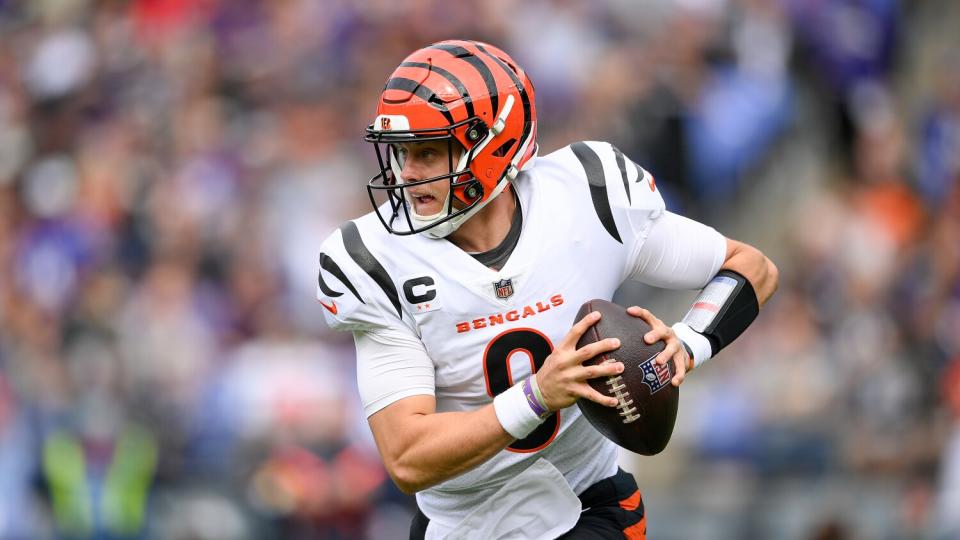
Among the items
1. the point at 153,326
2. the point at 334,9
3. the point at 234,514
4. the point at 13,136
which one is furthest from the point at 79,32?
the point at 234,514

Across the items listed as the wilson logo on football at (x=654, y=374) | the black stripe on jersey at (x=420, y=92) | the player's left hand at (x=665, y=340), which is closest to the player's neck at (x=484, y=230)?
the black stripe on jersey at (x=420, y=92)

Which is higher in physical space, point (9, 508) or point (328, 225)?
point (328, 225)

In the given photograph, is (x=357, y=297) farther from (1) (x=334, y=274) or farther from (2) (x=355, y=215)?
(2) (x=355, y=215)

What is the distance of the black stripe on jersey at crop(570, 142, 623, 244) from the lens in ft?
13.9

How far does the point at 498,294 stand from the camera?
13.5 ft

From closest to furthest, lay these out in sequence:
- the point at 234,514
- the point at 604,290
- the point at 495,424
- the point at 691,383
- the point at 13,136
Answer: the point at 495,424 → the point at 604,290 → the point at 234,514 → the point at 691,383 → the point at 13,136

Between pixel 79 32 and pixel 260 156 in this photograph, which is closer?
pixel 260 156

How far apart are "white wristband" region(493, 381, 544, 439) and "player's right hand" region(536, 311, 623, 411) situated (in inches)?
2.2

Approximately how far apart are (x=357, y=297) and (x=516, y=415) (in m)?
0.60

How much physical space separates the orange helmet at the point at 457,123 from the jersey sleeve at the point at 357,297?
16cm

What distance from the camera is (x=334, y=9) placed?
10.7 m

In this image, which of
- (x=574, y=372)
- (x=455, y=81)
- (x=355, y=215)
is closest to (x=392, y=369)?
(x=574, y=372)

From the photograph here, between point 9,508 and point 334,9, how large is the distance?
4111 millimetres

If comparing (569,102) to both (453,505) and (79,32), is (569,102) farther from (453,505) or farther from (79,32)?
(453,505)
